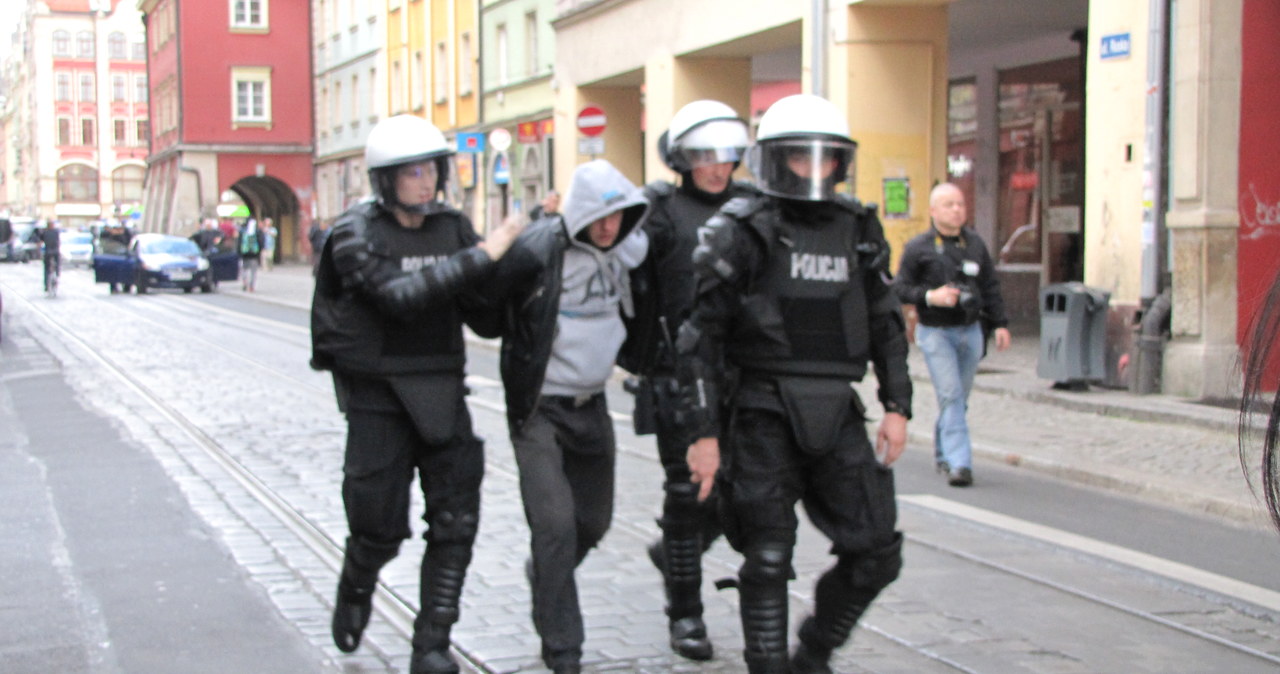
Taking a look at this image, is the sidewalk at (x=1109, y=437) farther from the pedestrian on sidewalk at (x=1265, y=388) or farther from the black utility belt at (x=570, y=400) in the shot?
the pedestrian on sidewalk at (x=1265, y=388)

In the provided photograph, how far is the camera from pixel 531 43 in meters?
37.7

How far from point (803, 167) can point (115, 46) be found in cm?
12003

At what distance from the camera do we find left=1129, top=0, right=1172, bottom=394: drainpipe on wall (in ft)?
43.5

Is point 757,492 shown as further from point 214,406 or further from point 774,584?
point 214,406

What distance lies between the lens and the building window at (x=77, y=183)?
115188mm

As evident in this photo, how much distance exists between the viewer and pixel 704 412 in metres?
4.55

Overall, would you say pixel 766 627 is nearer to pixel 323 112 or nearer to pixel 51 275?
pixel 51 275

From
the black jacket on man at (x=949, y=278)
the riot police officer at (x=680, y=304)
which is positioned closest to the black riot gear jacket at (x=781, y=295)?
the riot police officer at (x=680, y=304)

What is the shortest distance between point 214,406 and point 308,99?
51.1 m

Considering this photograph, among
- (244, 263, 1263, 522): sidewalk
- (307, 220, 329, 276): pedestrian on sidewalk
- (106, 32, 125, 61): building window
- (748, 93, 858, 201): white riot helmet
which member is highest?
(106, 32, 125, 61): building window

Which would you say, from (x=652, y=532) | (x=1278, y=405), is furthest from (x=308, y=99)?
(x=1278, y=405)

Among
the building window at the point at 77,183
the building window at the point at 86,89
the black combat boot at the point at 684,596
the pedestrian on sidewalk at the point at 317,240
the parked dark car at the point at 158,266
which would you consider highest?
the building window at the point at 86,89

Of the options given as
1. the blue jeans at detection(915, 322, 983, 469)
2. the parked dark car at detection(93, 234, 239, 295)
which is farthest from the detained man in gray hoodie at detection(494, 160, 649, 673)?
the parked dark car at detection(93, 234, 239, 295)

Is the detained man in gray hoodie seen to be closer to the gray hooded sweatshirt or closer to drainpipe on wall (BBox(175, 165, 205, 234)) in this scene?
the gray hooded sweatshirt
